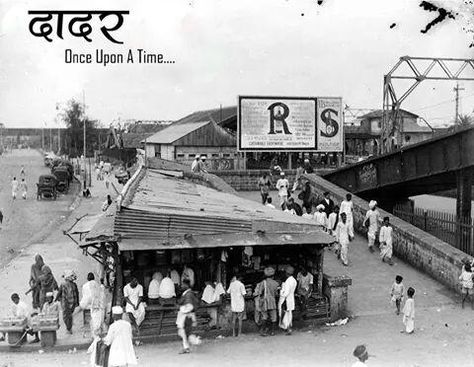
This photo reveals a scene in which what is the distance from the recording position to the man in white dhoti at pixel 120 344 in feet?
29.5

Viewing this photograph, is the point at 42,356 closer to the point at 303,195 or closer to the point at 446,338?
the point at 446,338

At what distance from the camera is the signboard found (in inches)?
1156

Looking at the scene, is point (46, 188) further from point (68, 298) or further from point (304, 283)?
point (304, 283)

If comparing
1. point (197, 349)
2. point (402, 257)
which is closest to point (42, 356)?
point (197, 349)

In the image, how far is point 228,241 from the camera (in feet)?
37.8

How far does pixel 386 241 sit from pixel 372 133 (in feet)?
131

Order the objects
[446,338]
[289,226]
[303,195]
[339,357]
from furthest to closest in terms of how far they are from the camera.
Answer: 1. [303,195]
2. [289,226]
3. [446,338]
4. [339,357]

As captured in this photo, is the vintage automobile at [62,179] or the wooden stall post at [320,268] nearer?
the wooden stall post at [320,268]

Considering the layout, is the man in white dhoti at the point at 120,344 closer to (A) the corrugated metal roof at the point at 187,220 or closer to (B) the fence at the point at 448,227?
(A) the corrugated metal roof at the point at 187,220

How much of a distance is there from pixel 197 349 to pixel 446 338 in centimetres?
466

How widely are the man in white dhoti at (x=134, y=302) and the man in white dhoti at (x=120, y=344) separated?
2.20 m

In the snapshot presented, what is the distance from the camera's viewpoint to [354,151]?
54.2 meters

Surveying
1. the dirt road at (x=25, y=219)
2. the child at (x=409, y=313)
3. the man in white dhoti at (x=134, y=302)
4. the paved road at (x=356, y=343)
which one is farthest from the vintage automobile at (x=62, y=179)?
the child at (x=409, y=313)

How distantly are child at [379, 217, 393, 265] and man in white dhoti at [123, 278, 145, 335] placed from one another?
24.3 feet
